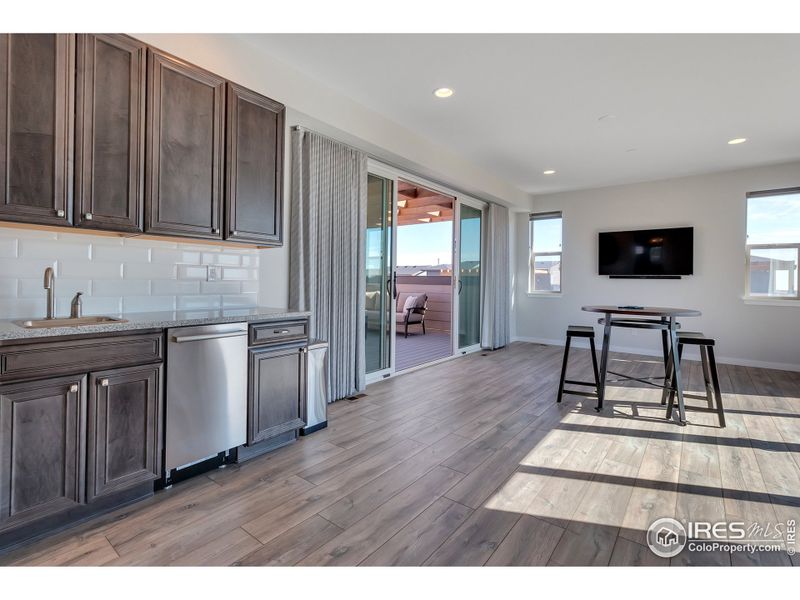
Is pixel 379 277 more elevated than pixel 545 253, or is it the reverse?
pixel 545 253

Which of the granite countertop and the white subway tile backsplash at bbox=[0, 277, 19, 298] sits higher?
the white subway tile backsplash at bbox=[0, 277, 19, 298]

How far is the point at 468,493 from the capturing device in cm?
211

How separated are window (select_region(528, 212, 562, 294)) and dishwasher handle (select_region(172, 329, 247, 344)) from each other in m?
6.11

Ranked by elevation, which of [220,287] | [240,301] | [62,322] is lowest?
[62,322]

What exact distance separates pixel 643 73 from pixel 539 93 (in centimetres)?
77

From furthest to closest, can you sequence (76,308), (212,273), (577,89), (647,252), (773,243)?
(647,252) → (773,243) → (577,89) → (212,273) → (76,308)

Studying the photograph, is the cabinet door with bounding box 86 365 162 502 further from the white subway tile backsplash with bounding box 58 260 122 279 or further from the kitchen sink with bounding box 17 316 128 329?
the white subway tile backsplash with bounding box 58 260 122 279

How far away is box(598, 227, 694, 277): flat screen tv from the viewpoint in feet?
19.4

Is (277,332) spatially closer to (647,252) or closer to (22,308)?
(22,308)

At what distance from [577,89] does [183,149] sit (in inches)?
121

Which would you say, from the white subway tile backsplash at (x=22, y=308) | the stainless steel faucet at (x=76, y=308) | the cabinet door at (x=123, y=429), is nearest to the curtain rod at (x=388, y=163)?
the stainless steel faucet at (x=76, y=308)

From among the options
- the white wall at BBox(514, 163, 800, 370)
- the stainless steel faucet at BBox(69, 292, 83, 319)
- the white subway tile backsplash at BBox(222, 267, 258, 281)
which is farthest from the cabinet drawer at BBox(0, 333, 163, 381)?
the white wall at BBox(514, 163, 800, 370)

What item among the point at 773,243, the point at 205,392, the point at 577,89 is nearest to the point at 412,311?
the point at 577,89
